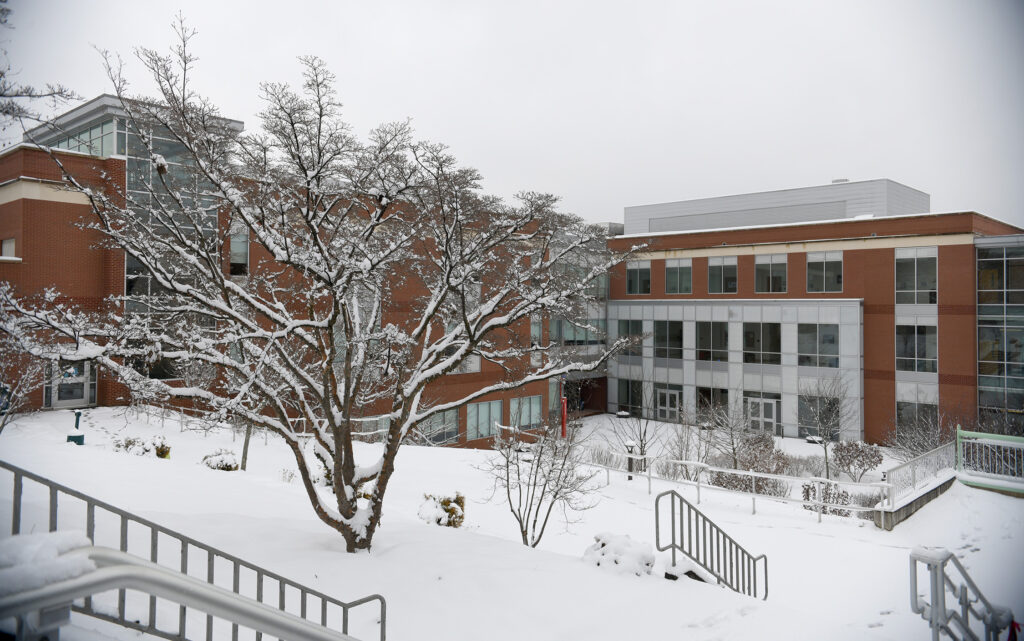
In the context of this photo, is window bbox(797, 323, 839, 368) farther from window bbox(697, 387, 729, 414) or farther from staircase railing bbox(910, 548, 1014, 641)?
staircase railing bbox(910, 548, 1014, 641)

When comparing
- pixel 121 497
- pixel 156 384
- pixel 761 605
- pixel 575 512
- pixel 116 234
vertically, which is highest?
pixel 116 234

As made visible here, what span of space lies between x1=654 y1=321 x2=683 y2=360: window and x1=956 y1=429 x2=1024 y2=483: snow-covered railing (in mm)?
21253

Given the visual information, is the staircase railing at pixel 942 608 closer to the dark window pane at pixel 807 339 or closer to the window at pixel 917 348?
the window at pixel 917 348

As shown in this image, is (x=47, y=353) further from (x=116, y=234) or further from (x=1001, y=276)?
(x=1001, y=276)

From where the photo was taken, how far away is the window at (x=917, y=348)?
2958 cm

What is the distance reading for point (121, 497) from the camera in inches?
371

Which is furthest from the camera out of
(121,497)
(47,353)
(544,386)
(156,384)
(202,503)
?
(544,386)

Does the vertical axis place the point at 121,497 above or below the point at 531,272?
below

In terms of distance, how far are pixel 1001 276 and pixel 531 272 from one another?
2899cm

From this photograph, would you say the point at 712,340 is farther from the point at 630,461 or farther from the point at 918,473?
the point at 918,473

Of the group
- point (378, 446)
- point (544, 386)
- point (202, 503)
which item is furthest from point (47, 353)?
point (544, 386)

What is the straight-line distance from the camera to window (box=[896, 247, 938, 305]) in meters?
29.8

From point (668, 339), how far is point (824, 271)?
32.3ft

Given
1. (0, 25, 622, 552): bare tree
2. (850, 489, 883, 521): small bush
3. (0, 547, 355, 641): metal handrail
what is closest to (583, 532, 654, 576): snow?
(0, 25, 622, 552): bare tree
